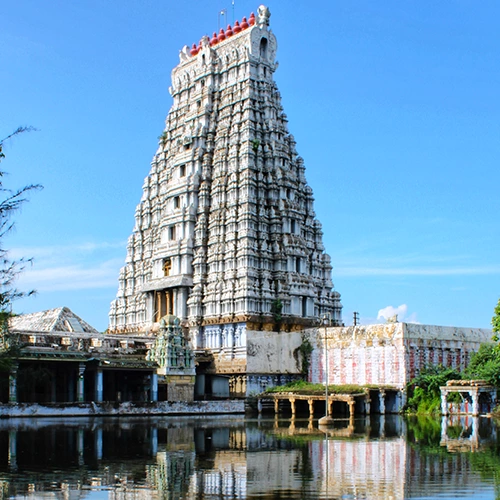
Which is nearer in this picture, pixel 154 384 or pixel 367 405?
pixel 367 405

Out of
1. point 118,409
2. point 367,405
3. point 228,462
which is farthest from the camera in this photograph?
point 367,405

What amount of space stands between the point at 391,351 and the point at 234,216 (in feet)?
61.5

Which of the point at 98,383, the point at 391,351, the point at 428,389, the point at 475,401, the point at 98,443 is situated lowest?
the point at 98,443

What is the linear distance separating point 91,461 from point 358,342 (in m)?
41.1

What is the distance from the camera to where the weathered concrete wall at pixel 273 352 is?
2685 inches

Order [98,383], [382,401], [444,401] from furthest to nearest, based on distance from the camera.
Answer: [98,383] < [382,401] < [444,401]

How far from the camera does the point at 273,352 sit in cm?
6938

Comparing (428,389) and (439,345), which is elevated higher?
(439,345)

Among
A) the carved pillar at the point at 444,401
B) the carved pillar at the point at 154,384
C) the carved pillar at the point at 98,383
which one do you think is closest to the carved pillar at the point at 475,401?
the carved pillar at the point at 444,401

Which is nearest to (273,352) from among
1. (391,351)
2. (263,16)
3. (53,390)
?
(391,351)

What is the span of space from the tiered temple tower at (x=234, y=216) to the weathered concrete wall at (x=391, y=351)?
5.30m

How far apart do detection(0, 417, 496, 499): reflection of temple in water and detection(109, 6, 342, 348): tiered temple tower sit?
28.2m

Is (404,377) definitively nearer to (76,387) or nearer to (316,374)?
(316,374)

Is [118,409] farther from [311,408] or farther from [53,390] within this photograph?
[311,408]
